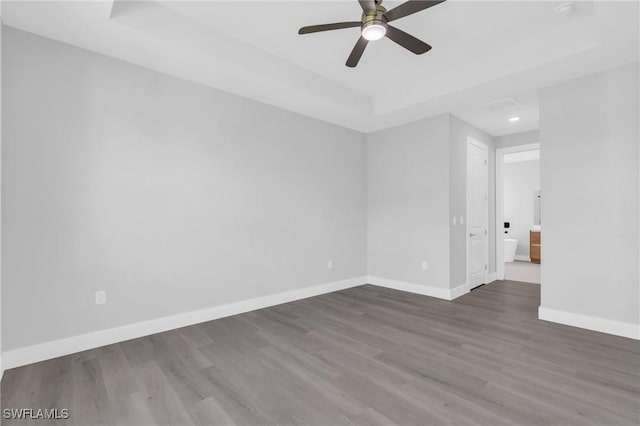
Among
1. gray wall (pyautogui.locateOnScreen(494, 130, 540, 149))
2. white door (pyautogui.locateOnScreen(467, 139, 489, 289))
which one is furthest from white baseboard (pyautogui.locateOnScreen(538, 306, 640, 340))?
gray wall (pyautogui.locateOnScreen(494, 130, 540, 149))

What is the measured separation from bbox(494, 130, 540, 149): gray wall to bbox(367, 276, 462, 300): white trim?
9.88 ft

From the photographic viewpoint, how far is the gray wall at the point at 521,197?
27.0 feet

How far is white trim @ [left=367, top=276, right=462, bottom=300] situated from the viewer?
4.31 metres

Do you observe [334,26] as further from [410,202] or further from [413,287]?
[413,287]

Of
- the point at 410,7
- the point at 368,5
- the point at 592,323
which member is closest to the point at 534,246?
the point at 592,323

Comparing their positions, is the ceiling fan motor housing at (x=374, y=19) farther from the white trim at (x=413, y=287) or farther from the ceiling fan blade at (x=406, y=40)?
the white trim at (x=413, y=287)

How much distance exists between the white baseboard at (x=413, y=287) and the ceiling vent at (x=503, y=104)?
253cm

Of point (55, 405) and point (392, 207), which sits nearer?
point (55, 405)

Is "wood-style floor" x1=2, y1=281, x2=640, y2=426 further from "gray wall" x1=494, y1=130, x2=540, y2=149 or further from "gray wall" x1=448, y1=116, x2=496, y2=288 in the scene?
"gray wall" x1=494, y1=130, x2=540, y2=149

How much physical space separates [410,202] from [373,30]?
2954 mm

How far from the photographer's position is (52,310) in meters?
2.52

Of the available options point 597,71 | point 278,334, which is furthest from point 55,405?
point 597,71

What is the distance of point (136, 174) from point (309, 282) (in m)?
2.61

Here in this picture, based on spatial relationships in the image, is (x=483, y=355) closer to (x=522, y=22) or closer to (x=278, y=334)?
(x=278, y=334)
